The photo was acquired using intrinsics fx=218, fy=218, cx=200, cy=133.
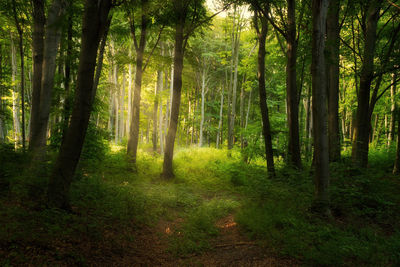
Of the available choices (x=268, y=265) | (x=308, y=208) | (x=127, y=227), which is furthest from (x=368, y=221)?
(x=127, y=227)

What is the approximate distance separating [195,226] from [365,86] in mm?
8100

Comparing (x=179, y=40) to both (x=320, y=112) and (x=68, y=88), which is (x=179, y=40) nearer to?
(x=68, y=88)

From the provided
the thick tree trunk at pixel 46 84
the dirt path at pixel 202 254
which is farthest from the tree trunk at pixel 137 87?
the dirt path at pixel 202 254

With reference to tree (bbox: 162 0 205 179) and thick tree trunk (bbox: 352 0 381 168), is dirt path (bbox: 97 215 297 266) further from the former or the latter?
tree (bbox: 162 0 205 179)

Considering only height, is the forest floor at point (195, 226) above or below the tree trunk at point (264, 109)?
below

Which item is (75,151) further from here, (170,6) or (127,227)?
(170,6)

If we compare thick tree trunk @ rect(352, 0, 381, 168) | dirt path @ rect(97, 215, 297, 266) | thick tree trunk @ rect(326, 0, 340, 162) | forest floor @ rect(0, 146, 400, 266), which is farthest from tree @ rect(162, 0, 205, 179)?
thick tree trunk @ rect(352, 0, 381, 168)

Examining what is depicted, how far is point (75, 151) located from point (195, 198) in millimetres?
5207

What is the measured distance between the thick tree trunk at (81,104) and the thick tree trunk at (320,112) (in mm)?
4688

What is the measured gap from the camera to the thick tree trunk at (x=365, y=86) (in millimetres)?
7959

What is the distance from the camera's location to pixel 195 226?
5.85 m

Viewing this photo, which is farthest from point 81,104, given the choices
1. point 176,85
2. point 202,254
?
point 176,85

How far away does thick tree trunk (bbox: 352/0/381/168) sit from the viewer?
7.96 metres

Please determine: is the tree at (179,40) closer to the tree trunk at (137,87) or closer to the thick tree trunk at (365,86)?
the tree trunk at (137,87)
